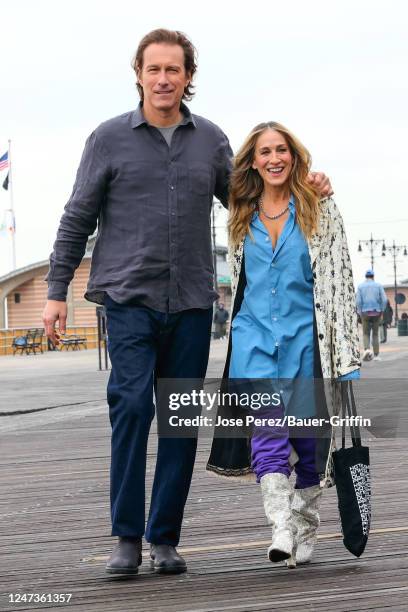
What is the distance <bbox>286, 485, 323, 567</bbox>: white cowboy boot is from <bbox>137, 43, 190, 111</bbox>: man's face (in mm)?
1517

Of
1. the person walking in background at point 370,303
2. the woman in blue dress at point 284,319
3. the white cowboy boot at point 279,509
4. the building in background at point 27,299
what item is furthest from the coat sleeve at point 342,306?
the building in background at point 27,299

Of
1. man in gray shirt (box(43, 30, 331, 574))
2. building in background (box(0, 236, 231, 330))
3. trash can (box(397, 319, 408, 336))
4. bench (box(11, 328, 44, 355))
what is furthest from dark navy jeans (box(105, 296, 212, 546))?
building in background (box(0, 236, 231, 330))

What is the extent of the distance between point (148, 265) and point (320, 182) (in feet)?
2.31

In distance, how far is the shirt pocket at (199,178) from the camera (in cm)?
504

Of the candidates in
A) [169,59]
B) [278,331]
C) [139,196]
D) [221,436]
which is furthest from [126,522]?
[169,59]

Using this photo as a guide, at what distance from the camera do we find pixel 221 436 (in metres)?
5.02

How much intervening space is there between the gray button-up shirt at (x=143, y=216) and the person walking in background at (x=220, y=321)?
46917mm

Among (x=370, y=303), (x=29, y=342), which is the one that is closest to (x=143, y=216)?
(x=370, y=303)

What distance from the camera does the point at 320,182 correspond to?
496cm

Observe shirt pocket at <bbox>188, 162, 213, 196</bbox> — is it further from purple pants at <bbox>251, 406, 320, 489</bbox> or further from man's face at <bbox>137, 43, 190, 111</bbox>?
purple pants at <bbox>251, 406, 320, 489</bbox>

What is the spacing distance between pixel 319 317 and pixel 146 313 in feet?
2.07

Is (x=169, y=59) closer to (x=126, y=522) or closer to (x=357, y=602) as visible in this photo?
(x=126, y=522)

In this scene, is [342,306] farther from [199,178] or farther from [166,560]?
[166,560]

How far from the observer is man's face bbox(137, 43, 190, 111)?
4.99m
